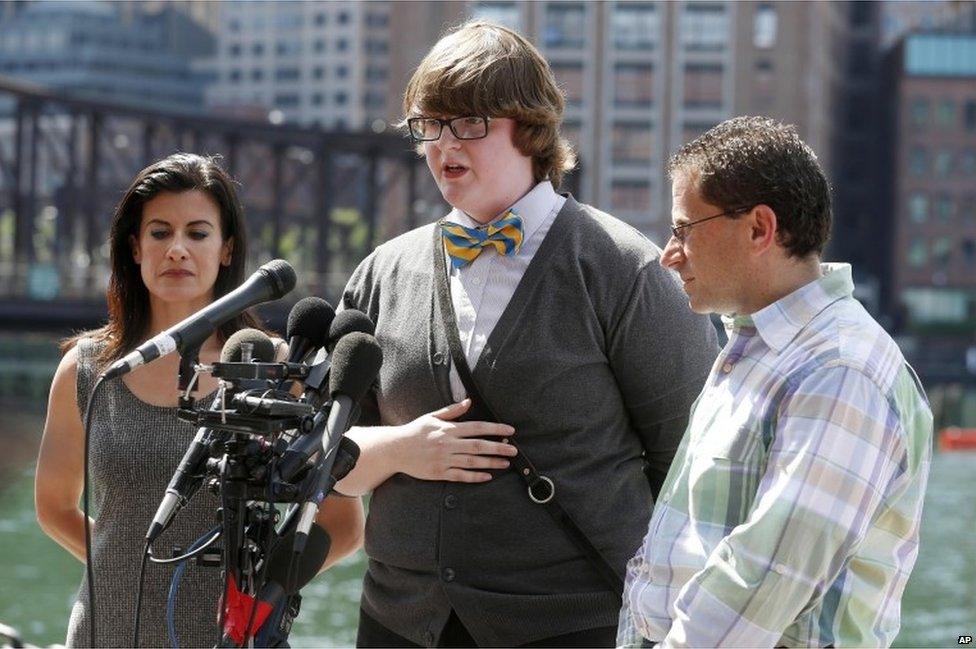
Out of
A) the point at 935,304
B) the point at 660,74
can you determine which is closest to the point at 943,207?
the point at 935,304

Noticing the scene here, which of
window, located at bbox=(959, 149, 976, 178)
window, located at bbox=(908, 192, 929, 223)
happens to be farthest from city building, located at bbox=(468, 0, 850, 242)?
window, located at bbox=(959, 149, 976, 178)

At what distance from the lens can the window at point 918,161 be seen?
261ft

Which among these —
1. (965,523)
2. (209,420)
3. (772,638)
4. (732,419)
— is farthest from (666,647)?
(965,523)

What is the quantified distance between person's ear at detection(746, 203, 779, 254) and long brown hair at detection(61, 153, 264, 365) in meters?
1.22

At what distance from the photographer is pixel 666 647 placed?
2.29 metres

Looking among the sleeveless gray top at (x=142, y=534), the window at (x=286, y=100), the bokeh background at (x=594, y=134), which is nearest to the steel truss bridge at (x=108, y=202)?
the bokeh background at (x=594, y=134)

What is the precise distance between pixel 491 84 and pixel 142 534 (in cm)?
112

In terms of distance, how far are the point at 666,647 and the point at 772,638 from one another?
0.16 metres

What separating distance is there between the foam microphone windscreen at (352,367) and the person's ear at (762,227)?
1.91 feet

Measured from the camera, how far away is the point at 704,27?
3233 inches

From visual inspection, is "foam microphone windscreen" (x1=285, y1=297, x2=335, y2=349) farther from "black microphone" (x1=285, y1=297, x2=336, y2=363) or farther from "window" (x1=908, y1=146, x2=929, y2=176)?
"window" (x1=908, y1=146, x2=929, y2=176)

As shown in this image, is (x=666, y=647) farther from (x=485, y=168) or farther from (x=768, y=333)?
(x=485, y=168)

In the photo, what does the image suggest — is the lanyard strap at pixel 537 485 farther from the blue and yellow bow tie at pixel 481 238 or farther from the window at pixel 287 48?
the window at pixel 287 48

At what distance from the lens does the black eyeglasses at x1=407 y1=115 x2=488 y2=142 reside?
2949mm
